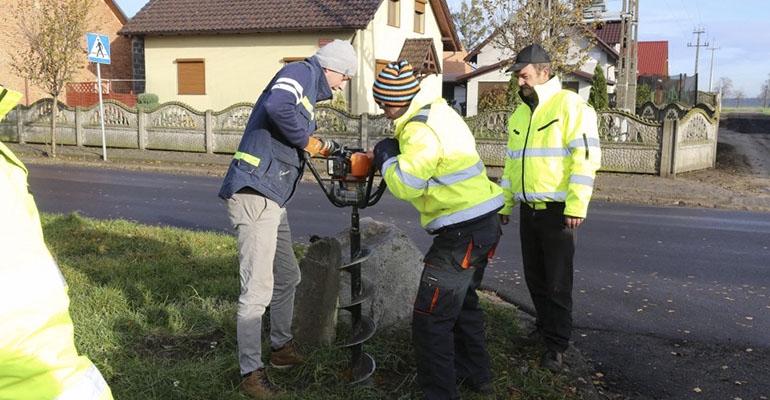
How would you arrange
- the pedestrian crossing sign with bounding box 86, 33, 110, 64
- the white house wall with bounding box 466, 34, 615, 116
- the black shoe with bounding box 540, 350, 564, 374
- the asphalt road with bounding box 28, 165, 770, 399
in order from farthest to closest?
1. the white house wall with bounding box 466, 34, 615, 116
2. the pedestrian crossing sign with bounding box 86, 33, 110, 64
3. the asphalt road with bounding box 28, 165, 770, 399
4. the black shoe with bounding box 540, 350, 564, 374

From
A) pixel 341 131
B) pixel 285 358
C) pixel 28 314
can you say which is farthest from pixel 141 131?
pixel 28 314

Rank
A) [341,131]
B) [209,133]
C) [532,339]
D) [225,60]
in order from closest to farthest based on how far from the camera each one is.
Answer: [532,339] < [341,131] < [209,133] < [225,60]

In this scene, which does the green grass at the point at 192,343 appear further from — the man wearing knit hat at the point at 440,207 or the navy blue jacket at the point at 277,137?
Result: the navy blue jacket at the point at 277,137

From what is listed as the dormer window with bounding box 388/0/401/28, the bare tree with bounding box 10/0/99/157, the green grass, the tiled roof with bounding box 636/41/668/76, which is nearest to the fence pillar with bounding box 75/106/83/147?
the bare tree with bounding box 10/0/99/157

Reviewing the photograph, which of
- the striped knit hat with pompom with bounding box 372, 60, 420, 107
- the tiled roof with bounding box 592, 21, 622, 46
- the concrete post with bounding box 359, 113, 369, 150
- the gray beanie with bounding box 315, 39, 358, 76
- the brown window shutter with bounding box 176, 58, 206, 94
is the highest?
the tiled roof with bounding box 592, 21, 622, 46

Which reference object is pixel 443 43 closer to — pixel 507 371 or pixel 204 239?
pixel 204 239

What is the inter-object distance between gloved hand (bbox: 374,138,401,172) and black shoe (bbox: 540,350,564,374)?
1.73m

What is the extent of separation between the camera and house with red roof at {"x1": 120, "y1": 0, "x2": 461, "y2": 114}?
24562 mm

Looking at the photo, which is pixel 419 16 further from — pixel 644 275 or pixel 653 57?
pixel 653 57

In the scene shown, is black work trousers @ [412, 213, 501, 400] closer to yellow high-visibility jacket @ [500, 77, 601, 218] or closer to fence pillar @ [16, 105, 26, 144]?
yellow high-visibility jacket @ [500, 77, 601, 218]

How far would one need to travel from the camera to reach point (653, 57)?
6234cm

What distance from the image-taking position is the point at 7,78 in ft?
88.9

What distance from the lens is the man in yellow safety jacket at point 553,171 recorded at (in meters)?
4.29

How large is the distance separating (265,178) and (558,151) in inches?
72.6
